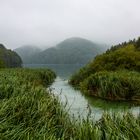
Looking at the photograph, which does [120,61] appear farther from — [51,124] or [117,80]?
[51,124]

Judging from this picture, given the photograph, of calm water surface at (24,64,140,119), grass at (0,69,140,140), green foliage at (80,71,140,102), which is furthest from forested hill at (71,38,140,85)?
grass at (0,69,140,140)

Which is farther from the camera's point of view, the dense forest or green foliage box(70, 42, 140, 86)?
green foliage box(70, 42, 140, 86)

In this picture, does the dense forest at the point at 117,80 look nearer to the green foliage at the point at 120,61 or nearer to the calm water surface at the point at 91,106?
the green foliage at the point at 120,61

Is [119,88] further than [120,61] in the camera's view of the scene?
No

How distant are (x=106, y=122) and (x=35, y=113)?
269cm

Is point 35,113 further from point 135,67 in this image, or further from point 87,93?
point 135,67

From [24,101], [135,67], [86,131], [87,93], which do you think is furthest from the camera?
[135,67]

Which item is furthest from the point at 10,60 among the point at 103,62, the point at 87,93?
the point at 87,93

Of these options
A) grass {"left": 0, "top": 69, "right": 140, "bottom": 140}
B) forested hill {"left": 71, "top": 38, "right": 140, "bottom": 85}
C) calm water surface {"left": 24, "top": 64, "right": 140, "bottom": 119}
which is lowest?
calm water surface {"left": 24, "top": 64, "right": 140, "bottom": 119}

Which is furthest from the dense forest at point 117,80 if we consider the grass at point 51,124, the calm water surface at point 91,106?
the grass at point 51,124

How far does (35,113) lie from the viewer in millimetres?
12867

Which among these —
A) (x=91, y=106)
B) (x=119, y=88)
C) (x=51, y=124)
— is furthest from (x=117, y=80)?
(x=51, y=124)

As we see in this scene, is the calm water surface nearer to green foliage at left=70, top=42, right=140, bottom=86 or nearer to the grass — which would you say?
the grass

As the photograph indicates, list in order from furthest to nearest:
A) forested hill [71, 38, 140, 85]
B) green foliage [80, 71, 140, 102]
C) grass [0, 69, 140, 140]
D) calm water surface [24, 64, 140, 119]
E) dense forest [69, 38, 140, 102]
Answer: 1. forested hill [71, 38, 140, 85]
2. dense forest [69, 38, 140, 102]
3. green foliage [80, 71, 140, 102]
4. calm water surface [24, 64, 140, 119]
5. grass [0, 69, 140, 140]
